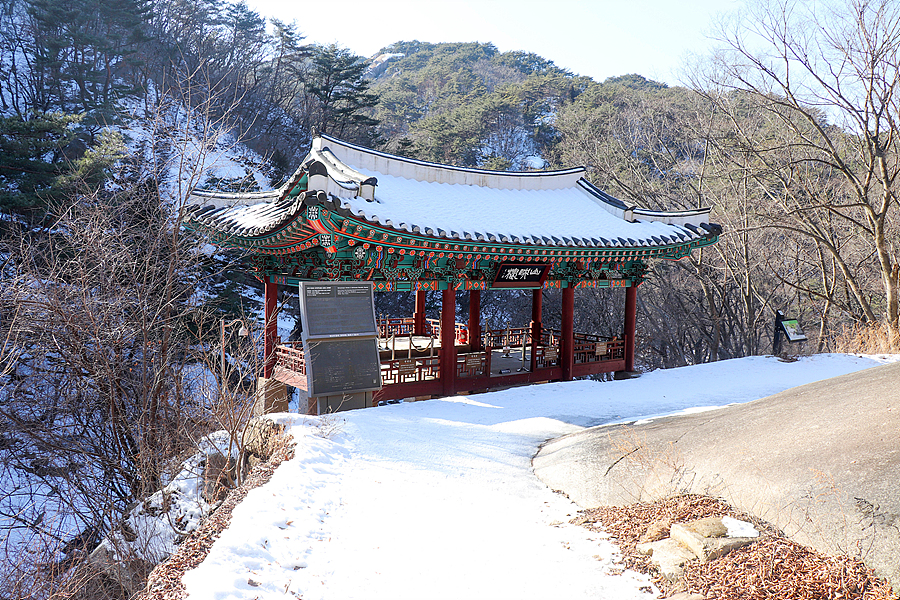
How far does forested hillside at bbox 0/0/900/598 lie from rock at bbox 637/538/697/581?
4.32m

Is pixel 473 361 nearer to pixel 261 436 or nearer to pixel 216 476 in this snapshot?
pixel 261 436

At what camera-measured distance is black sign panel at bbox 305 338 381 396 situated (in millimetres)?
7719

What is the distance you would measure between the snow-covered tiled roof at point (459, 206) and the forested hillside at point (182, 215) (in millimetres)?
1656

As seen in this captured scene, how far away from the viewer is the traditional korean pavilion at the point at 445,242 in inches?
337

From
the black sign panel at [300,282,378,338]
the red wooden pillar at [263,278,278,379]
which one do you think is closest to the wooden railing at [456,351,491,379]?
the black sign panel at [300,282,378,338]

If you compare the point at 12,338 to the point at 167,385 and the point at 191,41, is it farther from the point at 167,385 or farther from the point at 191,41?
the point at 191,41

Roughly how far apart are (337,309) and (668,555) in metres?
5.73

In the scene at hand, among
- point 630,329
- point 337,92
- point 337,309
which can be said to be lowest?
point 630,329

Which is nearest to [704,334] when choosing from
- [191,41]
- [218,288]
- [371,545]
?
[218,288]

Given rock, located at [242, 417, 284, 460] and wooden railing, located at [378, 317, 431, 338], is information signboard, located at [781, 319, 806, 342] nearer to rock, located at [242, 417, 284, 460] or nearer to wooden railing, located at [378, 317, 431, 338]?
wooden railing, located at [378, 317, 431, 338]

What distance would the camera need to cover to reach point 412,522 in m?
4.50

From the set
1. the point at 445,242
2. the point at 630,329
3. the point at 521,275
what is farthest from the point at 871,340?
the point at 445,242

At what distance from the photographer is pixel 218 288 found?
19438 millimetres

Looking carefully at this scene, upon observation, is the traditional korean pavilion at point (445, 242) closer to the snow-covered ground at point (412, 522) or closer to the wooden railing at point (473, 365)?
the wooden railing at point (473, 365)
